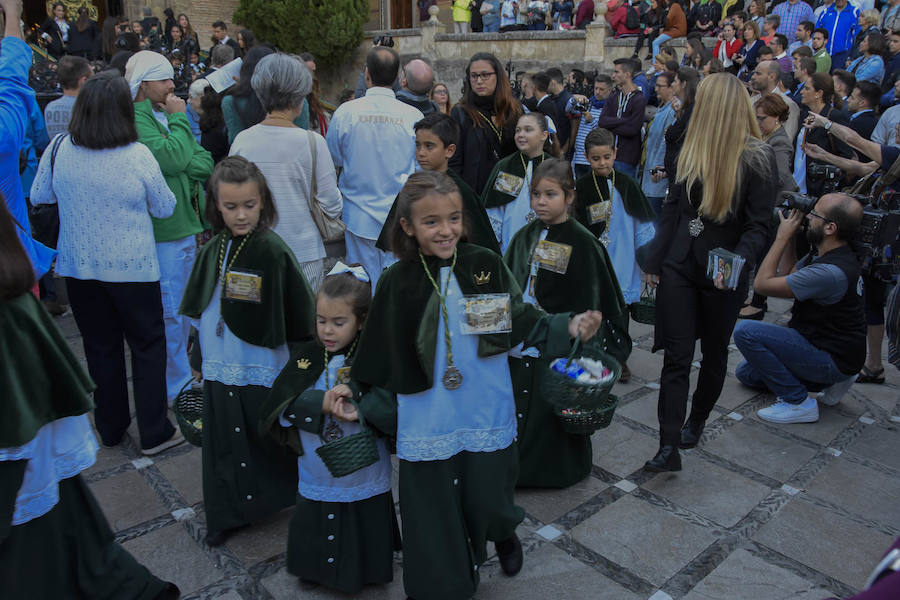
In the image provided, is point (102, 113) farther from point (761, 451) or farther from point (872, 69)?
point (872, 69)

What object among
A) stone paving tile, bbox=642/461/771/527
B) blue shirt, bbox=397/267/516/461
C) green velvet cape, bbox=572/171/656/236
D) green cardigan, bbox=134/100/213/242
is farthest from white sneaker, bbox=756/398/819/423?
green cardigan, bbox=134/100/213/242

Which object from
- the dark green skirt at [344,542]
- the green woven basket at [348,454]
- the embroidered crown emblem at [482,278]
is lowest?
the dark green skirt at [344,542]

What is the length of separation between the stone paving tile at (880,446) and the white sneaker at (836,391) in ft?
0.95

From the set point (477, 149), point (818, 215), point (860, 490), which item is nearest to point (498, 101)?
point (477, 149)

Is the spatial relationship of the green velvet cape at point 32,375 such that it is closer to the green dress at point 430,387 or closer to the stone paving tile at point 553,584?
the green dress at point 430,387

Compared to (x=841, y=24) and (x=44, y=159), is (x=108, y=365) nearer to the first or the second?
(x=44, y=159)

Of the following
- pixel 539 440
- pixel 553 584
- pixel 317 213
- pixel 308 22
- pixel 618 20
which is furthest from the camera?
pixel 308 22

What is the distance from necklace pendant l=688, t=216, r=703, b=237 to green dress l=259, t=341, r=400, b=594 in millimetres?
1893

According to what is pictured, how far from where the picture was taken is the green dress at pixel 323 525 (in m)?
2.72

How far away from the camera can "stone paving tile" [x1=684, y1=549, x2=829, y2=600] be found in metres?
2.88

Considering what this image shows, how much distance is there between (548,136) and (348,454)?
3.07 m

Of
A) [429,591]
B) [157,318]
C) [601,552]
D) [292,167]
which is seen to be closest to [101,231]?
[157,318]

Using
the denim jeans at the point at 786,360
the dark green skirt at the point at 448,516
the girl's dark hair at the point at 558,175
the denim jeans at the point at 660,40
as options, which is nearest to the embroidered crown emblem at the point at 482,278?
the dark green skirt at the point at 448,516

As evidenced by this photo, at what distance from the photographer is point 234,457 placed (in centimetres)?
308
